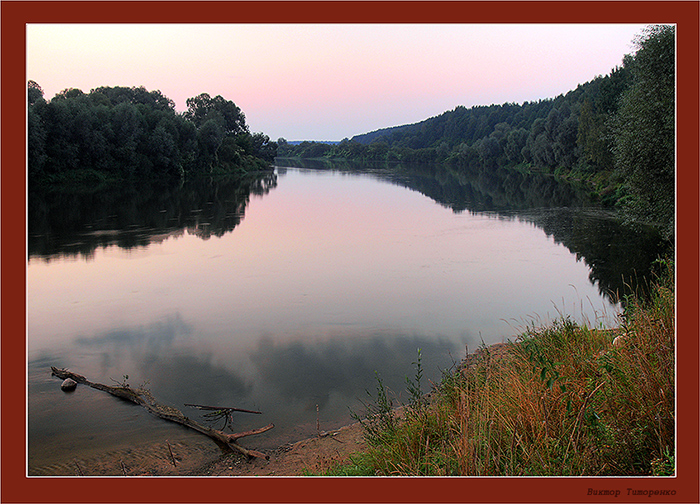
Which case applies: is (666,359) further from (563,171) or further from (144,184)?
(563,171)

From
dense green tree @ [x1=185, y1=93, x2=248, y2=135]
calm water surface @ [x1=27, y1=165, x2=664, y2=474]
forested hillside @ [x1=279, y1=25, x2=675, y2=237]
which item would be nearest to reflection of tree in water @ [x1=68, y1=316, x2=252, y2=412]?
calm water surface @ [x1=27, y1=165, x2=664, y2=474]

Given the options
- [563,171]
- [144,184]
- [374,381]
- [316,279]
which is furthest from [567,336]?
[563,171]

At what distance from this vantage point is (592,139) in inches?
1555

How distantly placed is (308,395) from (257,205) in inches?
1057

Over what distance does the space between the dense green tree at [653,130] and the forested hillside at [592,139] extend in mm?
29

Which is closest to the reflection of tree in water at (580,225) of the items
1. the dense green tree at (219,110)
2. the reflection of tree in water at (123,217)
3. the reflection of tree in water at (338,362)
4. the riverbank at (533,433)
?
the riverbank at (533,433)

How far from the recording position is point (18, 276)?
4.00m

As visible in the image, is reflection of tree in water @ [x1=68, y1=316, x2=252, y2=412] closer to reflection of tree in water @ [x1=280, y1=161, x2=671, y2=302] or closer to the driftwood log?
the driftwood log

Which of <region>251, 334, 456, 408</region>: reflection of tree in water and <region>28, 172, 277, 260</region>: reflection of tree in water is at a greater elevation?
<region>28, 172, 277, 260</region>: reflection of tree in water

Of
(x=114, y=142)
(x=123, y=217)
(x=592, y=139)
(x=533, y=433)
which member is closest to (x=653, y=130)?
(x=533, y=433)

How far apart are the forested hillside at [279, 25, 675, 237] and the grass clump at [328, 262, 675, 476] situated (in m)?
11.3

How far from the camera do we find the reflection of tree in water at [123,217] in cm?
2011

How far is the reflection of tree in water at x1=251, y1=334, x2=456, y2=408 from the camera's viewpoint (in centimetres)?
846

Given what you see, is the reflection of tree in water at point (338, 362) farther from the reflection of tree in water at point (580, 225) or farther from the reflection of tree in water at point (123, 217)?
the reflection of tree in water at point (123, 217)
